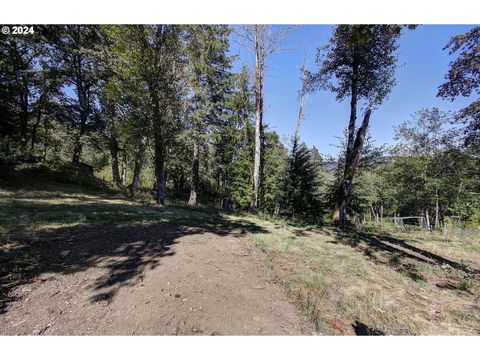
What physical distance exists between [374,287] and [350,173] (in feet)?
22.0

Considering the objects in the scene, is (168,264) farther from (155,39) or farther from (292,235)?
(155,39)

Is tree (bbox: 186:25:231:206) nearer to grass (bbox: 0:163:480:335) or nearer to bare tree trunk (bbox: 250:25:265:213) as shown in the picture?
bare tree trunk (bbox: 250:25:265:213)

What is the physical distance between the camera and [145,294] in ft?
9.28

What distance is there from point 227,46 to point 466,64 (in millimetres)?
13681

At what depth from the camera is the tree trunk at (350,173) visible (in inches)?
367

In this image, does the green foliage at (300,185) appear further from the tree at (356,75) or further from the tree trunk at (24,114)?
the tree trunk at (24,114)

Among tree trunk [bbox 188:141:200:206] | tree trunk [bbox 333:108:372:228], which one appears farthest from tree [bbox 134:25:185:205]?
tree trunk [bbox 333:108:372:228]

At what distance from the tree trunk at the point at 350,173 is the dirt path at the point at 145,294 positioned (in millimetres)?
6748

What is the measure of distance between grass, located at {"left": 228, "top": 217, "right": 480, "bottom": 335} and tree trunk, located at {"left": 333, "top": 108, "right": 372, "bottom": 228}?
3499 mm

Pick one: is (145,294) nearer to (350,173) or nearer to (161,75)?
(350,173)

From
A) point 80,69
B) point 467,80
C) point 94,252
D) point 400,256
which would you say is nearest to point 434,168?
point 467,80

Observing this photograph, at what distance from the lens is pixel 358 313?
2.88m

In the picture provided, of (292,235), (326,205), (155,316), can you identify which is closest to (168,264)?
(155,316)

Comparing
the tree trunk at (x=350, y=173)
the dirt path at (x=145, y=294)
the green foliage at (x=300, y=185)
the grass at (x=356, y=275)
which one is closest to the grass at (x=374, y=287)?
the grass at (x=356, y=275)
